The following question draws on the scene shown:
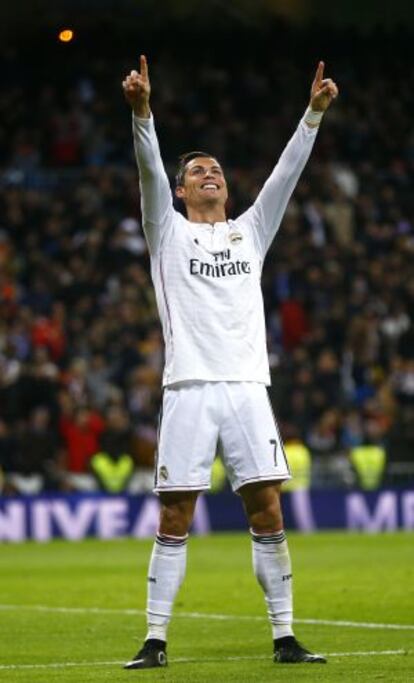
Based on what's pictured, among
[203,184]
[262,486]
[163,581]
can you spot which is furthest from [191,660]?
[203,184]

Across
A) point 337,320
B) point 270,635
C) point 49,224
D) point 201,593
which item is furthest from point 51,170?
point 270,635

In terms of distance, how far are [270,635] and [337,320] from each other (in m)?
16.7

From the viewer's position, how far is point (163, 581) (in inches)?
340

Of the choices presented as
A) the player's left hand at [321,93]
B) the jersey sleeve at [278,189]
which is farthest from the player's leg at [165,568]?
the player's left hand at [321,93]

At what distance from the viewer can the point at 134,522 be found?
2373 centimetres

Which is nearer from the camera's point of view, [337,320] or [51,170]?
[337,320]

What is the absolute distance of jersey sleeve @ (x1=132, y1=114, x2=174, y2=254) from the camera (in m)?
8.59

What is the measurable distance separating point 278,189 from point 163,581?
210cm

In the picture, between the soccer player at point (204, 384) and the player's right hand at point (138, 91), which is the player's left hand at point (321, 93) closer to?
the soccer player at point (204, 384)

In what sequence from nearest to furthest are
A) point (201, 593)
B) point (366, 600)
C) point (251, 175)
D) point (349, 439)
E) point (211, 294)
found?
point (211, 294) < point (366, 600) < point (201, 593) < point (349, 439) < point (251, 175)

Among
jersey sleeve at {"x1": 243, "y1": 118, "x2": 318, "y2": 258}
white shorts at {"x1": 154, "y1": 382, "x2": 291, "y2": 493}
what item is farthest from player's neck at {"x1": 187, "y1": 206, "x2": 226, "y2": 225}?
white shorts at {"x1": 154, "y1": 382, "x2": 291, "y2": 493}

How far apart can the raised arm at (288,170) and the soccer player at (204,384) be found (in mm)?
108

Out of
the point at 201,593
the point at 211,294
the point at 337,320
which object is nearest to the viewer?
the point at 211,294

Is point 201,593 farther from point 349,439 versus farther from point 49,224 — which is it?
point 49,224
